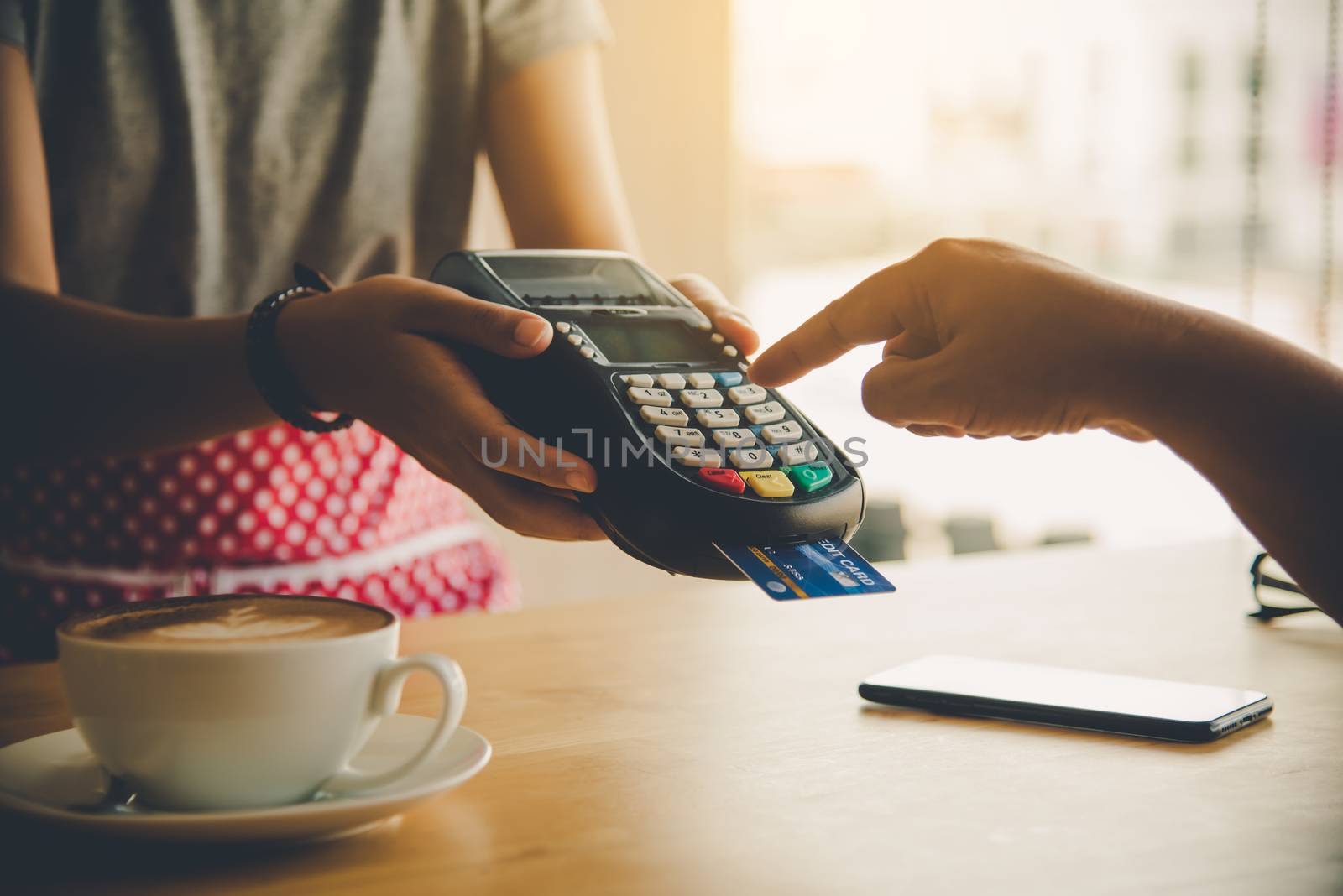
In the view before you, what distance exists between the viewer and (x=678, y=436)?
1.72 feet

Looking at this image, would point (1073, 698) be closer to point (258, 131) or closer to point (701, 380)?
point (701, 380)

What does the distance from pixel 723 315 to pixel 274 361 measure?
24 cm

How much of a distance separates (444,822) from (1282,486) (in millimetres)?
354

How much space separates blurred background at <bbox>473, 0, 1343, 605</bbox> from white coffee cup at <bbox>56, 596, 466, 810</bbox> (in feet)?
3.94

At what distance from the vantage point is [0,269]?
76cm

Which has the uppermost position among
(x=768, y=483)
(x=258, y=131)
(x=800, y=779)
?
(x=258, y=131)

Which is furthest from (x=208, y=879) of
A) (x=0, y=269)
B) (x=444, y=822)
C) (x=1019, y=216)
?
(x=1019, y=216)

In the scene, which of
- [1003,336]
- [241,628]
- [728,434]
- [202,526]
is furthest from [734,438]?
[202,526]

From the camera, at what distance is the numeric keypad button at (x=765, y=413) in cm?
57

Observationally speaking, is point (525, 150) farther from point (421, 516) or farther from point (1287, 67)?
point (1287, 67)

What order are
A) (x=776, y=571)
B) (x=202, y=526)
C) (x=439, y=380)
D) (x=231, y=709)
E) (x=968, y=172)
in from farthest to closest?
(x=968, y=172) < (x=202, y=526) < (x=439, y=380) < (x=776, y=571) < (x=231, y=709)

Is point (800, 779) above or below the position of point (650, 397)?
below

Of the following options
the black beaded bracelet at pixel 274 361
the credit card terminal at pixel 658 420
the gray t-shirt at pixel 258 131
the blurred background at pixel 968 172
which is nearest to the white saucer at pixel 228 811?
the credit card terminal at pixel 658 420

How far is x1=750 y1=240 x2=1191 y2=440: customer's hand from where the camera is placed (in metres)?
0.52
